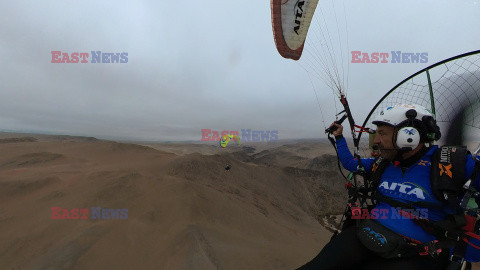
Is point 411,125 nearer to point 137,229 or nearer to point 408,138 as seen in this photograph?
point 408,138

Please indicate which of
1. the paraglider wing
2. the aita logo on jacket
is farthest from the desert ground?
the paraglider wing

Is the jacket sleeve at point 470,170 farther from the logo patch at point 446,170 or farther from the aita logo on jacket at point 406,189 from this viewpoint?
the aita logo on jacket at point 406,189

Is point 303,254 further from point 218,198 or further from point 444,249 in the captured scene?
point 444,249

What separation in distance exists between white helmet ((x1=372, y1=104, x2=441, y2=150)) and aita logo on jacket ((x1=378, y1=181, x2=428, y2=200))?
478mm

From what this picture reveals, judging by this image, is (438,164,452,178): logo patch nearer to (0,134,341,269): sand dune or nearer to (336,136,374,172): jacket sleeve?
(336,136,374,172): jacket sleeve

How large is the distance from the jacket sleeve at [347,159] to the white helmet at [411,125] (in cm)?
77

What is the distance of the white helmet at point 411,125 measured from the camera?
8.61ft

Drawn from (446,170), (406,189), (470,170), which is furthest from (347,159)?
(470,170)

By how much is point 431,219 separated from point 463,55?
2825mm

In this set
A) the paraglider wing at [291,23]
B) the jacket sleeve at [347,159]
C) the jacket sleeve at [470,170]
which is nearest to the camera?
the jacket sleeve at [470,170]

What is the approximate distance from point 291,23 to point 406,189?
5759 mm

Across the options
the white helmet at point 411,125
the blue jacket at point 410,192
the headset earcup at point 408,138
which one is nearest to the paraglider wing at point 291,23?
the white helmet at point 411,125

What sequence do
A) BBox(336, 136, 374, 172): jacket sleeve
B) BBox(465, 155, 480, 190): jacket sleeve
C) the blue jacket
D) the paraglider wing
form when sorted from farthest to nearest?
the paraglider wing < BBox(336, 136, 374, 172): jacket sleeve < the blue jacket < BBox(465, 155, 480, 190): jacket sleeve

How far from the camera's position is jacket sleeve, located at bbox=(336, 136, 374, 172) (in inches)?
134
